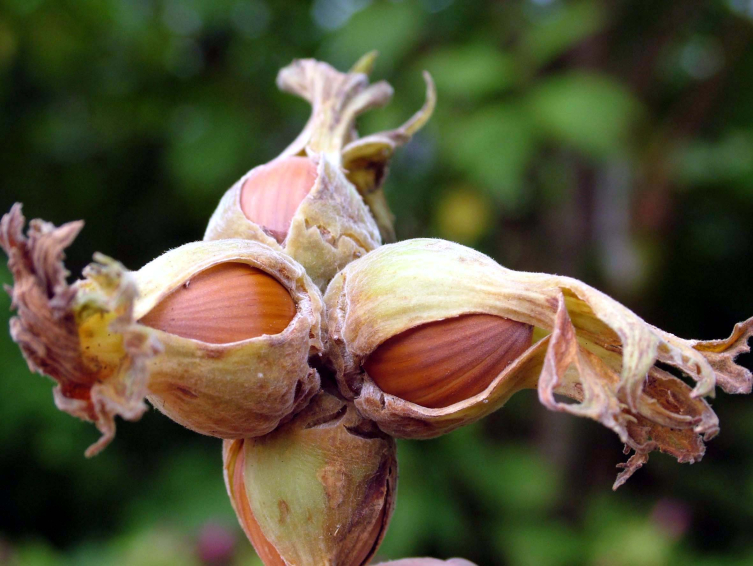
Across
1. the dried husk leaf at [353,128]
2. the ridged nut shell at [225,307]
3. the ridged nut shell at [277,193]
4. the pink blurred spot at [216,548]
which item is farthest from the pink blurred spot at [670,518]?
the ridged nut shell at [225,307]

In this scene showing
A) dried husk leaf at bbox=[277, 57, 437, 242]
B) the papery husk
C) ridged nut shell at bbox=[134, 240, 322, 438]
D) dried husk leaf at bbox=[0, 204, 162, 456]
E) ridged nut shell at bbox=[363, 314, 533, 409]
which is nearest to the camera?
dried husk leaf at bbox=[0, 204, 162, 456]

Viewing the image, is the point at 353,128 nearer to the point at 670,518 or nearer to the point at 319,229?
the point at 319,229

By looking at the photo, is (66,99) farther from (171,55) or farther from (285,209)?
(285,209)

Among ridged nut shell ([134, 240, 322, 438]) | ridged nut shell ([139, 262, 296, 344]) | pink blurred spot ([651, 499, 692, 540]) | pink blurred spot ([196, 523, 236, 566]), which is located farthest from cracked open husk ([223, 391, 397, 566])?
pink blurred spot ([651, 499, 692, 540])

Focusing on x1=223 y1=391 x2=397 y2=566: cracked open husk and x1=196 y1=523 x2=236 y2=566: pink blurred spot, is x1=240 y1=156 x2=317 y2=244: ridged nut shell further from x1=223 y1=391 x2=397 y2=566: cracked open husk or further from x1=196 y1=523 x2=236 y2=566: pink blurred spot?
x1=196 y1=523 x2=236 y2=566: pink blurred spot

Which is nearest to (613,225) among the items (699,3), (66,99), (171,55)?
(699,3)

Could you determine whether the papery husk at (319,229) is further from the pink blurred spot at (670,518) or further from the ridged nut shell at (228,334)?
the pink blurred spot at (670,518)
